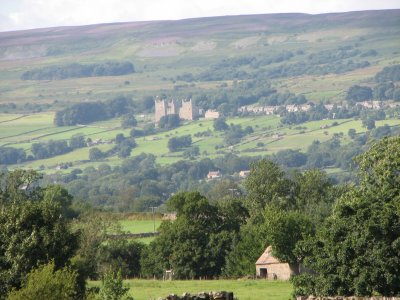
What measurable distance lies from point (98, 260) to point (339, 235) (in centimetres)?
2372

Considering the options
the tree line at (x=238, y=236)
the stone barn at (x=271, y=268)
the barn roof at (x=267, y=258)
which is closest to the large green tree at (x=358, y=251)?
the tree line at (x=238, y=236)

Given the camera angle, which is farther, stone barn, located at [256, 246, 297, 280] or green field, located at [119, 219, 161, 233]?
green field, located at [119, 219, 161, 233]

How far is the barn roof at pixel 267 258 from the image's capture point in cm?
6199

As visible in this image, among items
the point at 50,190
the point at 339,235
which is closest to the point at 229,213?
the point at 50,190

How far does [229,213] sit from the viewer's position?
7369 centimetres

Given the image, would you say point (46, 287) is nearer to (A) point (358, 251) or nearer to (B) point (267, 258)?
(A) point (358, 251)

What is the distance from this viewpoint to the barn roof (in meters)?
62.0

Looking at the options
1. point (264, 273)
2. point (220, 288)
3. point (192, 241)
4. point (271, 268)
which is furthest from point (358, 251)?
point (192, 241)

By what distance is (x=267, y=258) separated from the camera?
62938mm

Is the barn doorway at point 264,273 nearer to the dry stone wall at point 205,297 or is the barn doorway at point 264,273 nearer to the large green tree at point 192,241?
the large green tree at point 192,241

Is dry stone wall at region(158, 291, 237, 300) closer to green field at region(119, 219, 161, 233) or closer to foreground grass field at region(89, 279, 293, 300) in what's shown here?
foreground grass field at region(89, 279, 293, 300)

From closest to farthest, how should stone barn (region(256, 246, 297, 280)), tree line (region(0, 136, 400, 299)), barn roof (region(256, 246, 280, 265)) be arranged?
tree line (region(0, 136, 400, 299)) < stone barn (region(256, 246, 297, 280)) < barn roof (region(256, 246, 280, 265))

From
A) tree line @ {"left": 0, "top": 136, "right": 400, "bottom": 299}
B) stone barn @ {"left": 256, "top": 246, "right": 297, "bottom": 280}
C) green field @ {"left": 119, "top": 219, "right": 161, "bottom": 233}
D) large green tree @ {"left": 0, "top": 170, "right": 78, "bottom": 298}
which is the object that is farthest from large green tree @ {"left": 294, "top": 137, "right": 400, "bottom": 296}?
green field @ {"left": 119, "top": 219, "right": 161, "bottom": 233}

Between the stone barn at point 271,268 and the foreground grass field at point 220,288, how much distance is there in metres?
1.87
